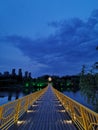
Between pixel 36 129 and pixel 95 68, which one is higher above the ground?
pixel 95 68

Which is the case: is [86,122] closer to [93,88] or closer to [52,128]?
[52,128]

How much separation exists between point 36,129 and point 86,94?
9.51 metres

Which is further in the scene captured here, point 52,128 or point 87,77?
point 87,77

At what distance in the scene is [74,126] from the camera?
11.6m

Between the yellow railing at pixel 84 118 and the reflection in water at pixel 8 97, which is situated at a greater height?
the reflection in water at pixel 8 97

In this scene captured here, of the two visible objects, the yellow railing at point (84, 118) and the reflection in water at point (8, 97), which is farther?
the reflection in water at point (8, 97)

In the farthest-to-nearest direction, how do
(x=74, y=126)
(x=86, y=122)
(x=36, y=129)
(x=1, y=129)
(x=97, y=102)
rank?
(x=97, y=102) → (x=74, y=126) → (x=36, y=129) → (x=1, y=129) → (x=86, y=122)

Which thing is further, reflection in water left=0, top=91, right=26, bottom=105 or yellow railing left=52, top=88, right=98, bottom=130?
reflection in water left=0, top=91, right=26, bottom=105

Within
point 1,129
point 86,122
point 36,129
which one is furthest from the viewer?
point 36,129

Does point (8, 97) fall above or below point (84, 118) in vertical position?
above

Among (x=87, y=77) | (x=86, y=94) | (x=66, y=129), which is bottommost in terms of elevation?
(x=66, y=129)

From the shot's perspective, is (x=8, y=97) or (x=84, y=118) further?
(x=8, y=97)

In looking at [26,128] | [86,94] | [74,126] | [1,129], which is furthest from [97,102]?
[1,129]

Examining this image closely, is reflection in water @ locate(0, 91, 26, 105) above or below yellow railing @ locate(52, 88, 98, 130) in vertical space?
above
